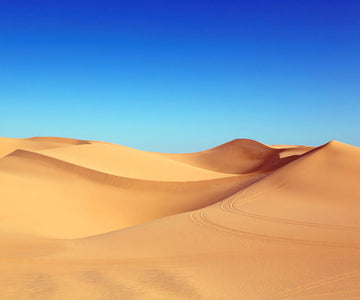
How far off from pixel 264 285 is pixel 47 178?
15.9m

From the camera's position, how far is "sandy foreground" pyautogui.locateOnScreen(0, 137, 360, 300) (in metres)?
4.83

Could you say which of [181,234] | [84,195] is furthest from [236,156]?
[181,234]

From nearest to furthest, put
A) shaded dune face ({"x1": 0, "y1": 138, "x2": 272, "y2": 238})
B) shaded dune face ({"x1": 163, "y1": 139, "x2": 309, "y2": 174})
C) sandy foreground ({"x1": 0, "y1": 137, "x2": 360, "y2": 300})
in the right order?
sandy foreground ({"x1": 0, "y1": 137, "x2": 360, "y2": 300}), shaded dune face ({"x1": 0, "y1": 138, "x2": 272, "y2": 238}), shaded dune face ({"x1": 163, "y1": 139, "x2": 309, "y2": 174})

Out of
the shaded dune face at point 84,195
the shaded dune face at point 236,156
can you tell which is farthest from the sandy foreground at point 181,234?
the shaded dune face at point 236,156

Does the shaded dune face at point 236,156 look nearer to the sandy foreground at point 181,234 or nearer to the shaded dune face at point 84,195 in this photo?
the shaded dune face at point 84,195

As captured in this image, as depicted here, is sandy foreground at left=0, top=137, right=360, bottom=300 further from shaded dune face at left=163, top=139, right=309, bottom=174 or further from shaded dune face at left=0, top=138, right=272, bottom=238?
shaded dune face at left=163, top=139, right=309, bottom=174

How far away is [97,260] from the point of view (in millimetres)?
6191

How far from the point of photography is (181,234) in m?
8.09

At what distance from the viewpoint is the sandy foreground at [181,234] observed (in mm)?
4828

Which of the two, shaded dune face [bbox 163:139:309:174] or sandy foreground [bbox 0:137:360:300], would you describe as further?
shaded dune face [bbox 163:139:309:174]

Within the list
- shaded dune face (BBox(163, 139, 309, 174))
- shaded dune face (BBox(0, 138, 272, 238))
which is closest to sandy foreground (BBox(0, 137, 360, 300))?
shaded dune face (BBox(0, 138, 272, 238))

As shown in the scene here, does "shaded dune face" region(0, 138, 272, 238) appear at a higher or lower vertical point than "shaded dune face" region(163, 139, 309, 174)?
lower

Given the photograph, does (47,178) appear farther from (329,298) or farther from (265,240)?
(329,298)

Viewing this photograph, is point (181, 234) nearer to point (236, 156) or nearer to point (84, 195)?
point (84, 195)
